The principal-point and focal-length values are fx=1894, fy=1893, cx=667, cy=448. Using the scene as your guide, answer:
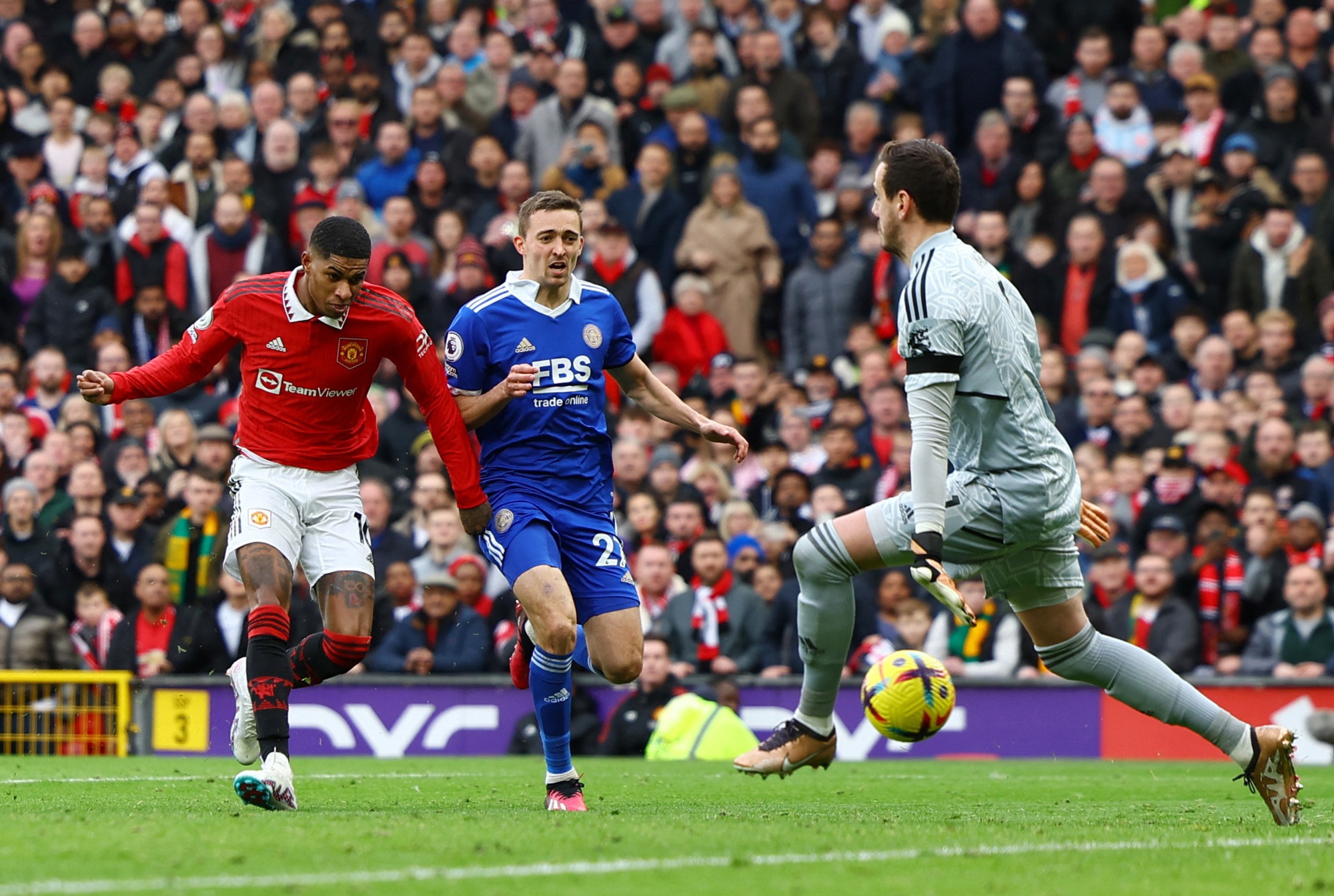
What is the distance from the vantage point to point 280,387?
8234 millimetres

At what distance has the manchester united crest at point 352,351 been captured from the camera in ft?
26.9

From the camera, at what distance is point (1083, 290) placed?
53.5ft

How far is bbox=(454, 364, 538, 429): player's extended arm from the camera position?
8.04 metres

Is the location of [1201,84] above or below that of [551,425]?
above

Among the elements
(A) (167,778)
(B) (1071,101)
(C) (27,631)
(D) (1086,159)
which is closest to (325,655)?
(A) (167,778)

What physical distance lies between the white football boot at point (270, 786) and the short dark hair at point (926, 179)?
3290mm

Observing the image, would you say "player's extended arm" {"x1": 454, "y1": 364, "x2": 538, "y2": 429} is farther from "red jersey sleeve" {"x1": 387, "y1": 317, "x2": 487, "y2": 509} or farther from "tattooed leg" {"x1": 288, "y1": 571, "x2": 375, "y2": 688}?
"tattooed leg" {"x1": 288, "y1": 571, "x2": 375, "y2": 688}

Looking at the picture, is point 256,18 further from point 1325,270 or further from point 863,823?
point 863,823

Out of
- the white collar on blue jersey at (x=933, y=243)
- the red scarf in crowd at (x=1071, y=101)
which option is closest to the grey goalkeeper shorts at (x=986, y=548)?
Result: the white collar on blue jersey at (x=933, y=243)

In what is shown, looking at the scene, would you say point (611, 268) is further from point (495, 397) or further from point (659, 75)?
point (495, 397)

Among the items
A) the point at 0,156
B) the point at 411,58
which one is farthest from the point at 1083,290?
the point at 0,156

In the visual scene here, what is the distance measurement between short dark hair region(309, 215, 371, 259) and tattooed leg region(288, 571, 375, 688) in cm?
141

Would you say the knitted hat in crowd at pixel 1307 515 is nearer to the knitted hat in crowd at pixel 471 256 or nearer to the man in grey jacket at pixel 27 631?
the knitted hat in crowd at pixel 471 256

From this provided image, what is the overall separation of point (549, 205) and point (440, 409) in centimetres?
101
